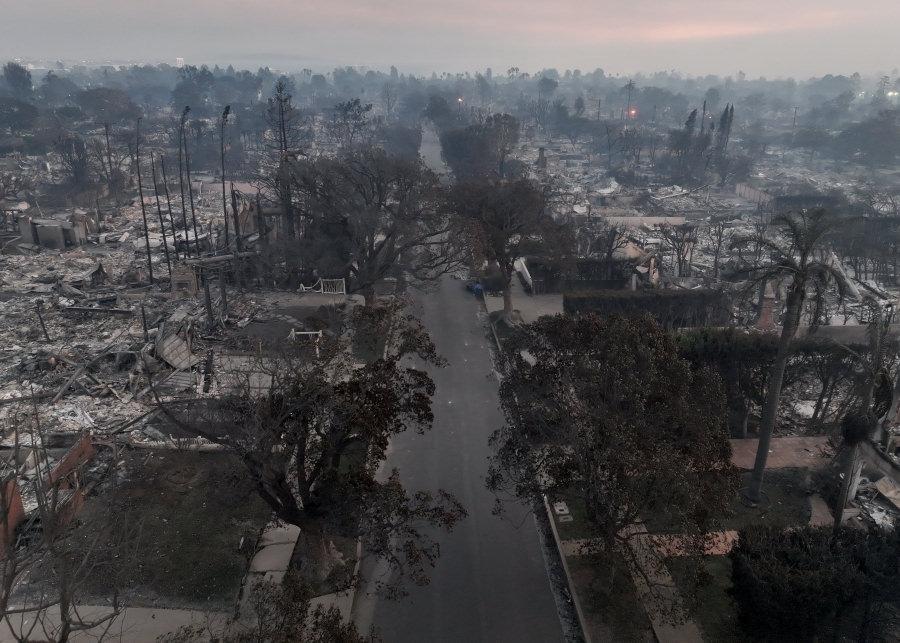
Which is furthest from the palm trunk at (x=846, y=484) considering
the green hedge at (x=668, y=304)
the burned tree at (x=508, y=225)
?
the burned tree at (x=508, y=225)

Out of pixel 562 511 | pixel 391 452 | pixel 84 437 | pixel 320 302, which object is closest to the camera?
pixel 562 511

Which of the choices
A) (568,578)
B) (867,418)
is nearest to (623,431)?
(568,578)

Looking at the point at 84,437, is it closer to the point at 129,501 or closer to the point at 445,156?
the point at 129,501

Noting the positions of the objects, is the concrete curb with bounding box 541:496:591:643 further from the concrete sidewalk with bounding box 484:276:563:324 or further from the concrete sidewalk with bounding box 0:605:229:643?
the concrete sidewalk with bounding box 484:276:563:324

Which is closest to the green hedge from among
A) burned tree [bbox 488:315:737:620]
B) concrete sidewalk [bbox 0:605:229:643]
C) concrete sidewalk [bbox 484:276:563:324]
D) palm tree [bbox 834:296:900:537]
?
concrete sidewalk [bbox 484:276:563:324]

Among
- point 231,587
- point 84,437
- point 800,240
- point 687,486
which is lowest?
point 231,587

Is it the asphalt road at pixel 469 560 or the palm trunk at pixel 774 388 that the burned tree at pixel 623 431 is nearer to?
the asphalt road at pixel 469 560

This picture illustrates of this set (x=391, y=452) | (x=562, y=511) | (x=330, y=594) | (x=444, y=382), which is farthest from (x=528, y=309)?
(x=330, y=594)

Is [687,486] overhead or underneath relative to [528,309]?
overhead
